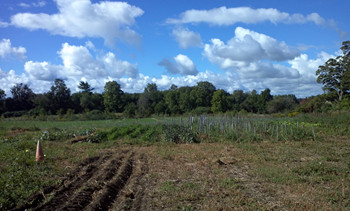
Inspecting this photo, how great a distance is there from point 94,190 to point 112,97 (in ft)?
182

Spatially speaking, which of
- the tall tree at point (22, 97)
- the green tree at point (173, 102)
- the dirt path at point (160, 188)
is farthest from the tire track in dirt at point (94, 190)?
the tall tree at point (22, 97)

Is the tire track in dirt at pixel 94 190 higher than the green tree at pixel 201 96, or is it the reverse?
the green tree at pixel 201 96

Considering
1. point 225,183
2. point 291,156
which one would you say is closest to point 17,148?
point 225,183

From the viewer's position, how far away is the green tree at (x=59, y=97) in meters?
57.8

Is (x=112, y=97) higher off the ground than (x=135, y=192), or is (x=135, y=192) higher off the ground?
(x=112, y=97)

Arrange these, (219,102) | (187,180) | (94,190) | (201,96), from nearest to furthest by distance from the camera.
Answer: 1. (94,190)
2. (187,180)
3. (219,102)
4. (201,96)

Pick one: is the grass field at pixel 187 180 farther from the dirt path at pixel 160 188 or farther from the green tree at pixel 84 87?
the green tree at pixel 84 87

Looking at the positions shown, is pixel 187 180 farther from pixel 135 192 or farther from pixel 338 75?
pixel 338 75

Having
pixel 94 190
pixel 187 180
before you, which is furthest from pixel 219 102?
pixel 94 190

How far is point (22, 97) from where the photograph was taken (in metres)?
61.9

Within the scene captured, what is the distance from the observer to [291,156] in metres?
9.10

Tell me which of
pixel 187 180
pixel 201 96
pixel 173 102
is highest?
pixel 201 96

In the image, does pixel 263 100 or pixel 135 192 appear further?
pixel 263 100

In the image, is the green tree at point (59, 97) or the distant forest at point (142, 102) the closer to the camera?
the distant forest at point (142, 102)
